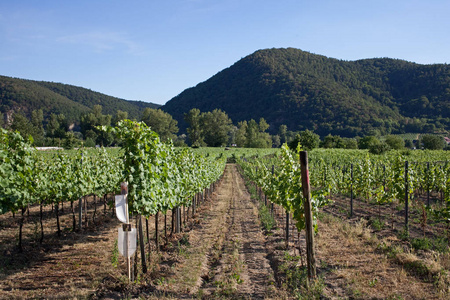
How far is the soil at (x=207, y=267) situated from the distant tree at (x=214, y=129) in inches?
2875

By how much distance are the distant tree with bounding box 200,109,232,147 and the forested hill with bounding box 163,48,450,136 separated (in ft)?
123

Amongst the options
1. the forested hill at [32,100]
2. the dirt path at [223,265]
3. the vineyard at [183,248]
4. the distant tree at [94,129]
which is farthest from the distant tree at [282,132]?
the dirt path at [223,265]

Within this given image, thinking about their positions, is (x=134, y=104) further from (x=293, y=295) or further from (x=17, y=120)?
(x=293, y=295)

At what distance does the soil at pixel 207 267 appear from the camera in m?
5.42

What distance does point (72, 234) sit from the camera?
32.9 feet

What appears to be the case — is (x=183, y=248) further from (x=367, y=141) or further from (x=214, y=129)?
(x=214, y=129)

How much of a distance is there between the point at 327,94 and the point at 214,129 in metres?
52.0

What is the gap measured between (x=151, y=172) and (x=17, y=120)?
70.8m

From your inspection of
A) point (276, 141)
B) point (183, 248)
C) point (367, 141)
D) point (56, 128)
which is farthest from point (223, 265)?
point (276, 141)

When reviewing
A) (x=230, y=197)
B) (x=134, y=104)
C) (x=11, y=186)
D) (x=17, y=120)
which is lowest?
(x=230, y=197)

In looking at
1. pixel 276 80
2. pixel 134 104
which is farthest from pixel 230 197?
pixel 134 104

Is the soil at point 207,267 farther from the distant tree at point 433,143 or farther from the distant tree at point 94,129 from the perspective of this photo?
the distant tree at point 94,129

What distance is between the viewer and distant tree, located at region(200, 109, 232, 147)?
84.0 meters

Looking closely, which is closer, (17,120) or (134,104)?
(17,120)
